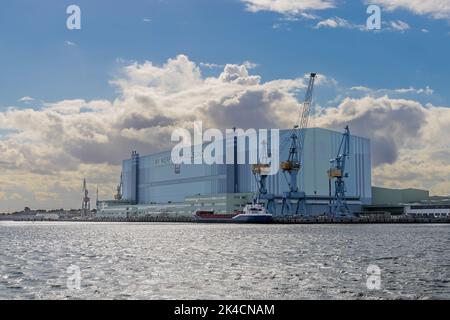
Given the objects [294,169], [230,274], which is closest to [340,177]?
[294,169]

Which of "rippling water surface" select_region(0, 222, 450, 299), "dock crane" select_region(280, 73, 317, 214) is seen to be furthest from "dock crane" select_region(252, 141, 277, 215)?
"rippling water surface" select_region(0, 222, 450, 299)

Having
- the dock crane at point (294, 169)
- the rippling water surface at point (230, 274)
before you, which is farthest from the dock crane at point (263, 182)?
the rippling water surface at point (230, 274)

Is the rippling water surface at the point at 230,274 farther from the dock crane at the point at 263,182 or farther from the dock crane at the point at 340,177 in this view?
the dock crane at the point at 263,182

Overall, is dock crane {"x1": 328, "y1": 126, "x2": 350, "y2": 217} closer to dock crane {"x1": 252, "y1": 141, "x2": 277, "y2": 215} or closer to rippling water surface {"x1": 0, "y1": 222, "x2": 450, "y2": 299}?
dock crane {"x1": 252, "y1": 141, "x2": 277, "y2": 215}

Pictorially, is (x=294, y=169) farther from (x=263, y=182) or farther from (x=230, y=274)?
(x=230, y=274)

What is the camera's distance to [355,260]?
2163 inches

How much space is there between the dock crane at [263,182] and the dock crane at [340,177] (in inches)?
734

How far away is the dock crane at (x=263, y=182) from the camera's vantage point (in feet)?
614

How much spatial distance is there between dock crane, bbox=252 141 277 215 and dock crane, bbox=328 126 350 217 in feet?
61.2

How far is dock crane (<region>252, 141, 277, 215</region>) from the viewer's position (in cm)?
18725

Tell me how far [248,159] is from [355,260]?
473 feet

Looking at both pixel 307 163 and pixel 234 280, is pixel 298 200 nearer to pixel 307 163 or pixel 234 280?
pixel 307 163
